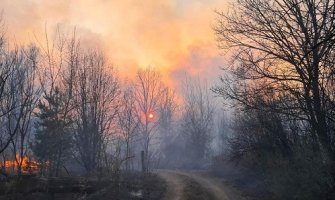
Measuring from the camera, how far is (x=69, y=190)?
20.2 metres

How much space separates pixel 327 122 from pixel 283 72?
3.27 meters

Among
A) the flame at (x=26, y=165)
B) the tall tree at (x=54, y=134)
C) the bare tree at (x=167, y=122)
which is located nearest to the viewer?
the flame at (x=26, y=165)

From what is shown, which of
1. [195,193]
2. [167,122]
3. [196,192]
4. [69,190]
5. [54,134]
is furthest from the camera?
[167,122]

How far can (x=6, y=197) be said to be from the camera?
17.4 meters

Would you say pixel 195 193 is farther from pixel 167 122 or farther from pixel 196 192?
pixel 167 122

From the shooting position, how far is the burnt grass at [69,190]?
1814 cm

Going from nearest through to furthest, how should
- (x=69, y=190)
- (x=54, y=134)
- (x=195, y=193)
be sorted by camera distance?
(x=69, y=190) → (x=195, y=193) → (x=54, y=134)

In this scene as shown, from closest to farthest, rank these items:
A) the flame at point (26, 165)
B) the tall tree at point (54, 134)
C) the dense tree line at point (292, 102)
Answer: the dense tree line at point (292, 102) < the flame at point (26, 165) < the tall tree at point (54, 134)

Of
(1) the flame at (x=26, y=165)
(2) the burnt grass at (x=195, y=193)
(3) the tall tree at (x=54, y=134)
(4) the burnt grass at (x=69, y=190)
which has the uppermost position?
(3) the tall tree at (x=54, y=134)

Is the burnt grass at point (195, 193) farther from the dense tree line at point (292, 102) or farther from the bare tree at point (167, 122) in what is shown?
the bare tree at point (167, 122)

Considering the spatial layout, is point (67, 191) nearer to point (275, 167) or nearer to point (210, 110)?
point (275, 167)

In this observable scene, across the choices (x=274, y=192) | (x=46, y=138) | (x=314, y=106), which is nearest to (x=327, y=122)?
(x=314, y=106)

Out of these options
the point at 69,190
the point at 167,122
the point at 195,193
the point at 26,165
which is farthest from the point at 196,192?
the point at 167,122

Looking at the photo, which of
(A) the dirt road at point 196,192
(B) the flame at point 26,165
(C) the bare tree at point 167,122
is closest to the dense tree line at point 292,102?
(A) the dirt road at point 196,192
